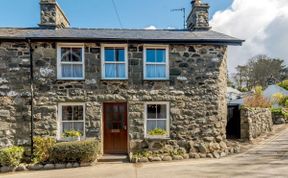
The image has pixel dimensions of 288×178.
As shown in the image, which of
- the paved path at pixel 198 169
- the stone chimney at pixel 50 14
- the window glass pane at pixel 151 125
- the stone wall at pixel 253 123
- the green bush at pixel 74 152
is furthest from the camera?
the stone wall at pixel 253 123

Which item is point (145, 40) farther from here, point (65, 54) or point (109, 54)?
point (65, 54)

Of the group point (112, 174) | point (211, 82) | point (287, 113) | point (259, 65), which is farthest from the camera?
point (259, 65)

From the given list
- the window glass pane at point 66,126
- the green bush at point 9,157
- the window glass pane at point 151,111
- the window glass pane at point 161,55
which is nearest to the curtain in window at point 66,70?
the window glass pane at point 66,126

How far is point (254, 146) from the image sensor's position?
14.0 meters

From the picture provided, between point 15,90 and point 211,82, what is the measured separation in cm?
888

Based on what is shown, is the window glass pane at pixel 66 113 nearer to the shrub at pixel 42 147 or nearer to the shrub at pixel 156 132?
the shrub at pixel 42 147

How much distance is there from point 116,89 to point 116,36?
97.9 inches

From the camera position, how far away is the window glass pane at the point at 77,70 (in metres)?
12.8

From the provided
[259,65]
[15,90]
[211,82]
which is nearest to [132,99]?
[211,82]

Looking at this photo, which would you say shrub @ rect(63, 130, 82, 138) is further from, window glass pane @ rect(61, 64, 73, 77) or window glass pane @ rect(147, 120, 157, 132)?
window glass pane @ rect(147, 120, 157, 132)

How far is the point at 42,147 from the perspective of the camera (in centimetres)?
1219

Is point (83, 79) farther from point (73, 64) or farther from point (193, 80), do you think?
point (193, 80)

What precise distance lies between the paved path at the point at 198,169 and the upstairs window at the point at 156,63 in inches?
159

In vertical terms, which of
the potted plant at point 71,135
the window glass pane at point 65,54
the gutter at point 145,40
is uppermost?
the gutter at point 145,40
